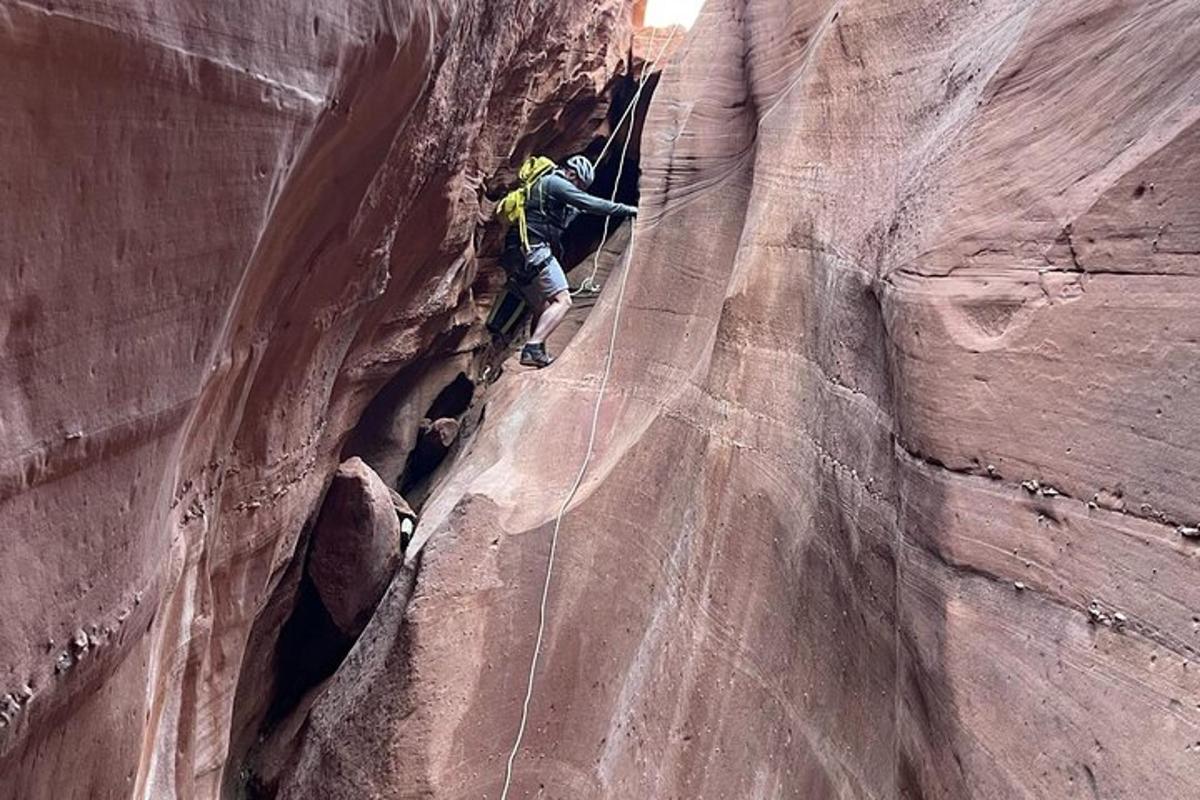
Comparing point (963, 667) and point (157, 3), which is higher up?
point (157, 3)

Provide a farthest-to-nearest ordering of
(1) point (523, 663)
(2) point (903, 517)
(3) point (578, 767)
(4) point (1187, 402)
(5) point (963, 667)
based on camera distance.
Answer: (1) point (523, 663) → (3) point (578, 767) → (2) point (903, 517) → (5) point (963, 667) → (4) point (1187, 402)

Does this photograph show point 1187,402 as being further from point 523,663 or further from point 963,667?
point 523,663

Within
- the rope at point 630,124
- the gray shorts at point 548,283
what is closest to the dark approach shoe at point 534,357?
the gray shorts at point 548,283

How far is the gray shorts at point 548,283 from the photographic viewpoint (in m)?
7.14

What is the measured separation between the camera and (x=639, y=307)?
5.45 meters

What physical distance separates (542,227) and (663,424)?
2.99 metres

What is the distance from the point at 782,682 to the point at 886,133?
2010 millimetres

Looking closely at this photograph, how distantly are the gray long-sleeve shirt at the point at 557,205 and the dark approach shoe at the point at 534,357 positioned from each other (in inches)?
36.7

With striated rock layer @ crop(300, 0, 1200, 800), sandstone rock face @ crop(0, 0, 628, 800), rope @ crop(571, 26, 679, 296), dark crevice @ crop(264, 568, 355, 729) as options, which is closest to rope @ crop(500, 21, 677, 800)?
striated rock layer @ crop(300, 0, 1200, 800)

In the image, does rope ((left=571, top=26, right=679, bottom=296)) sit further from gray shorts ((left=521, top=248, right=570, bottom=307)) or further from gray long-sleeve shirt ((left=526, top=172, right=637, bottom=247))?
gray long-sleeve shirt ((left=526, top=172, right=637, bottom=247))

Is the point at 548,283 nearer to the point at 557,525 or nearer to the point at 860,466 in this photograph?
the point at 557,525

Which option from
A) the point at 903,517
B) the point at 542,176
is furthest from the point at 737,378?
the point at 542,176

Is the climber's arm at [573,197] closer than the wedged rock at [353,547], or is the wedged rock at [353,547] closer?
the wedged rock at [353,547]

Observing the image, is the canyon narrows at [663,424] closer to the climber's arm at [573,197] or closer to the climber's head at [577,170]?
the climber's arm at [573,197]
